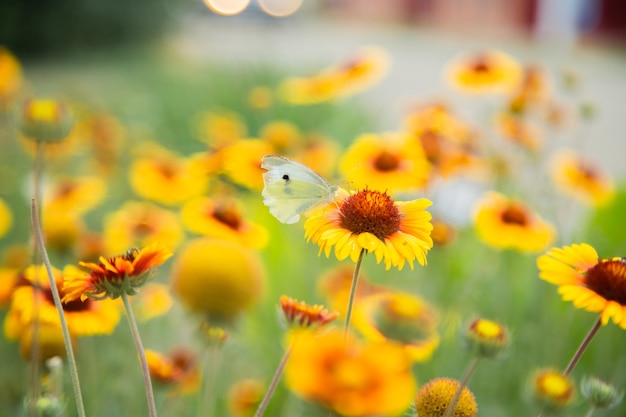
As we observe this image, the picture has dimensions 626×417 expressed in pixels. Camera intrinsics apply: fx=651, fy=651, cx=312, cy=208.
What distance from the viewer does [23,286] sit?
0.74 m

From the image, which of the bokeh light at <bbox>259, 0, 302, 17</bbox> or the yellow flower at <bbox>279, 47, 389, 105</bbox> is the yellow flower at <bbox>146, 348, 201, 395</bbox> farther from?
the bokeh light at <bbox>259, 0, 302, 17</bbox>

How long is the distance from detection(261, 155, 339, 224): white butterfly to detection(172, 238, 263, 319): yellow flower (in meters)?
0.10

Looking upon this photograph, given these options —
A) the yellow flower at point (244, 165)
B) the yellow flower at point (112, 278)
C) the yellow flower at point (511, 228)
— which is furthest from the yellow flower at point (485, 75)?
the yellow flower at point (112, 278)

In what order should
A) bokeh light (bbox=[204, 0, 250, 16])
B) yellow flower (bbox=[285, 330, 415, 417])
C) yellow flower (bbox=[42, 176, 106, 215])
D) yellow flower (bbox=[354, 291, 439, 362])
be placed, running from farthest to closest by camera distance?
1. bokeh light (bbox=[204, 0, 250, 16])
2. yellow flower (bbox=[42, 176, 106, 215])
3. yellow flower (bbox=[354, 291, 439, 362])
4. yellow flower (bbox=[285, 330, 415, 417])

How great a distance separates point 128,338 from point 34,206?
1021mm

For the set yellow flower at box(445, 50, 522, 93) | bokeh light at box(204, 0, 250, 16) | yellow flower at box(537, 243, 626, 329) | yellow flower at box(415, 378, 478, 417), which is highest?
yellow flower at box(537, 243, 626, 329)

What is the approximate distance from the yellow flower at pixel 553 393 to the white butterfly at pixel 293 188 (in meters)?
0.24

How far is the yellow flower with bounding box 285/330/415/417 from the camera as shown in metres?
0.32

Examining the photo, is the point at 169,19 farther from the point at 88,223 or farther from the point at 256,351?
the point at 256,351

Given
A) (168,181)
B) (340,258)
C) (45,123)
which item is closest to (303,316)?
(340,258)

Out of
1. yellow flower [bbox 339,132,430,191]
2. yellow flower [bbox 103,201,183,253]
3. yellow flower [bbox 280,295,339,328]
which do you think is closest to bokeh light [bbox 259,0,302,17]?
yellow flower [bbox 103,201,183,253]

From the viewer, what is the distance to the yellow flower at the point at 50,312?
25.8 inches

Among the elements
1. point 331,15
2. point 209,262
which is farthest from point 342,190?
point 331,15

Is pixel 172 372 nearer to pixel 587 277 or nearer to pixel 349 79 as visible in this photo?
pixel 587 277
